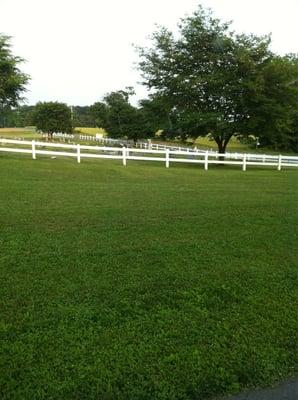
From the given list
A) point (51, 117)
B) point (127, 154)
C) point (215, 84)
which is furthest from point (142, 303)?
point (51, 117)

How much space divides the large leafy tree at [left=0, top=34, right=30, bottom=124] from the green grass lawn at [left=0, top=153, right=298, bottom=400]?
22.5 metres

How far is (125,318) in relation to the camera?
4039mm

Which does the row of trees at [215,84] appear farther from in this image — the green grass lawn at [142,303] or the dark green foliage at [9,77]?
the green grass lawn at [142,303]

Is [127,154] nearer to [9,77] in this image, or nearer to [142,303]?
[9,77]

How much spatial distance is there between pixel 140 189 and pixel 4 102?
22413 mm

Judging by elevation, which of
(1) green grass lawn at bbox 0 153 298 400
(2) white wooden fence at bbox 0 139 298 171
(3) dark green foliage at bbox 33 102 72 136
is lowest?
(1) green grass lawn at bbox 0 153 298 400

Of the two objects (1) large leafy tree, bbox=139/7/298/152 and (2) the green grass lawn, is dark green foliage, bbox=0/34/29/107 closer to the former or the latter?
(1) large leafy tree, bbox=139/7/298/152

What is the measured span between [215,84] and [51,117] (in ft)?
162

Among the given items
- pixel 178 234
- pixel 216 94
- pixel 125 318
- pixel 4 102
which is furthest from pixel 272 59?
pixel 125 318

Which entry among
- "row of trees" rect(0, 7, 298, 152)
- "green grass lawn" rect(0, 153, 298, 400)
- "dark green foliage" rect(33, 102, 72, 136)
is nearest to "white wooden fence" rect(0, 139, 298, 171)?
"row of trees" rect(0, 7, 298, 152)

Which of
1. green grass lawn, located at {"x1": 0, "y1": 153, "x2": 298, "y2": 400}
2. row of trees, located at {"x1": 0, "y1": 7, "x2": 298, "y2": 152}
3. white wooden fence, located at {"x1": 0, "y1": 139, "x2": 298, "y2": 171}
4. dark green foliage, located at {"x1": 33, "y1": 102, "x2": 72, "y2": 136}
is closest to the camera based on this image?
green grass lawn, located at {"x1": 0, "y1": 153, "x2": 298, "y2": 400}

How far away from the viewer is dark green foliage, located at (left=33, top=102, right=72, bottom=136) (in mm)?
71375

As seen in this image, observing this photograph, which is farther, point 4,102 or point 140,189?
point 4,102

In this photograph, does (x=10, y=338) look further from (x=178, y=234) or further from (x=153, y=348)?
(x=178, y=234)
